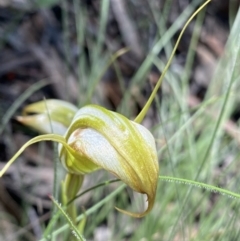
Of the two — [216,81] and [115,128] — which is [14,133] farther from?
[115,128]

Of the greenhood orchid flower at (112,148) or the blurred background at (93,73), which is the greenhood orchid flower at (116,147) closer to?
the greenhood orchid flower at (112,148)

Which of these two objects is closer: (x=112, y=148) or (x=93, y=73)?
(x=112, y=148)

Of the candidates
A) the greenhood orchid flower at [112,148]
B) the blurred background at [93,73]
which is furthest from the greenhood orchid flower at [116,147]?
the blurred background at [93,73]

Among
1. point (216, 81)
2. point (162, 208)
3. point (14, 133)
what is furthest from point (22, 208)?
point (216, 81)

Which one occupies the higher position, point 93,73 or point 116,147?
point 116,147

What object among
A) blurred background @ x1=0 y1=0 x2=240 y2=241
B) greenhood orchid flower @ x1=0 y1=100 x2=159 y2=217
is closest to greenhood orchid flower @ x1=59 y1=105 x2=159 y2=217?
greenhood orchid flower @ x1=0 y1=100 x2=159 y2=217

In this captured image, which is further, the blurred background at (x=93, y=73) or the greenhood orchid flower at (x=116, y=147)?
the blurred background at (x=93, y=73)

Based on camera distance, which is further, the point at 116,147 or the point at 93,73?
the point at 93,73

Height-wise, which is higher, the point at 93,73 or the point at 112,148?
the point at 112,148

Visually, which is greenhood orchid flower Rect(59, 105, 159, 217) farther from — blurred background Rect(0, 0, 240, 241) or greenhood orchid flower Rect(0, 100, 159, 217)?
blurred background Rect(0, 0, 240, 241)

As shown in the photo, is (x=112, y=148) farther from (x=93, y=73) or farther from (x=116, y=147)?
(x=93, y=73)

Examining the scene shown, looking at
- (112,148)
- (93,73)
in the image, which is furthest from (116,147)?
(93,73)
